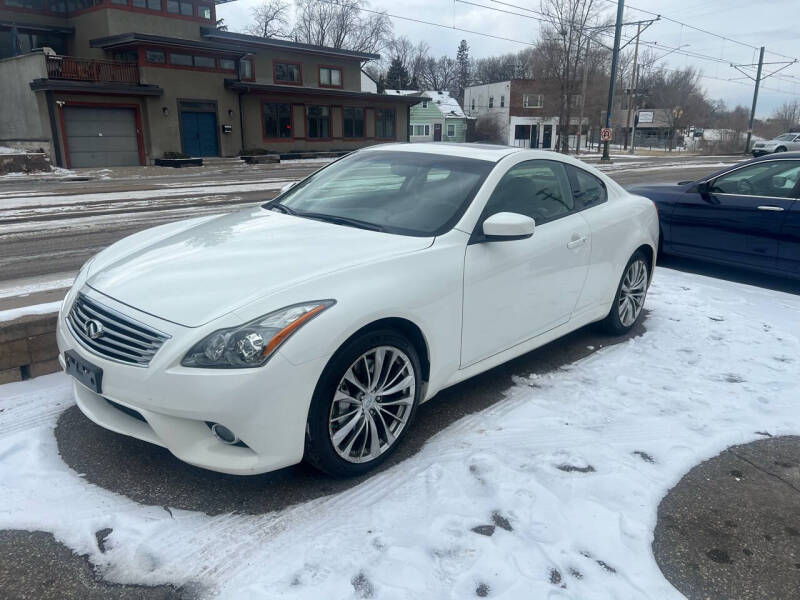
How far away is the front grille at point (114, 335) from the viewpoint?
270cm

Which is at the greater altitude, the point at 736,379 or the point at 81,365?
the point at 81,365

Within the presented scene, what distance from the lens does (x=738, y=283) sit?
7.20 meters

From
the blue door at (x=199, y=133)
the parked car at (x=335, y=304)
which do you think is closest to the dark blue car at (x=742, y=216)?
the parked car at (x=335, y=304)

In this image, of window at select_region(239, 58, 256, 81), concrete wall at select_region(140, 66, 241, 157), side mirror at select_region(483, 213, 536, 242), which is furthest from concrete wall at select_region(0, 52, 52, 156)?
side mirror at select_region(483, 213, 536, 242)

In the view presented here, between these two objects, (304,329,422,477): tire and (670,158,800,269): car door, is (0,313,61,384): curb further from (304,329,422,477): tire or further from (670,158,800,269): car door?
(670,158,800,269): car door

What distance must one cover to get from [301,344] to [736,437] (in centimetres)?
260

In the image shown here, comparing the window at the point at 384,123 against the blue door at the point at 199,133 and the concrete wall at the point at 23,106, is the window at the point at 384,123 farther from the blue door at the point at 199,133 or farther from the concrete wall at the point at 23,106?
the concrete wall at the point at 23,106

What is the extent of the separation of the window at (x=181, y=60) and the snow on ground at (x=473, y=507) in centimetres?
3014

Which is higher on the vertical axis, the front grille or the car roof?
the car roof

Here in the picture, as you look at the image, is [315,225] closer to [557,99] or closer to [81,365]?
[81,365]

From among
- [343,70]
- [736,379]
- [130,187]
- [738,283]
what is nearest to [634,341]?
[736,379]

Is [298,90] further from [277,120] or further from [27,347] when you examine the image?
[27,347]

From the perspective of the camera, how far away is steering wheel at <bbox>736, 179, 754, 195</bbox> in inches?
281

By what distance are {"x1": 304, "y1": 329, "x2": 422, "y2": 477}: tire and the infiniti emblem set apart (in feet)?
3.42
